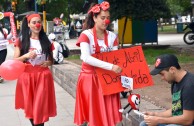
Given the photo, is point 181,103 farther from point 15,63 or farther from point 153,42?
point 153,42

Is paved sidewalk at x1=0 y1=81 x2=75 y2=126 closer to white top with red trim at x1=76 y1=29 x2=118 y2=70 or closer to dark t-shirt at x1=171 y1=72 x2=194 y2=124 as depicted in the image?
white top with red trim at x1=76 y1=29 x2=118 y2=70

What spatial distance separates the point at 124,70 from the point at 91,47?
0.49 metres

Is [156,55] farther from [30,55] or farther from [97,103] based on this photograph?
[97,103]

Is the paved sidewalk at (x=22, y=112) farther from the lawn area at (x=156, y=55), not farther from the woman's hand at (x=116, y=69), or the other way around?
the lawn area at (x=156, y=55)

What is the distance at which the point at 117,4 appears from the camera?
1719 cm

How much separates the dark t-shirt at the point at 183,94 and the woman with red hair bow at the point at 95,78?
116 centimetres

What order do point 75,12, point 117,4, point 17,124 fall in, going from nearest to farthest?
point 17,124, point 117,4, point 75,12

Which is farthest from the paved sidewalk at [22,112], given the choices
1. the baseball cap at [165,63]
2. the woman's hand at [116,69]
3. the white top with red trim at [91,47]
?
the baseball cap at [165,63]

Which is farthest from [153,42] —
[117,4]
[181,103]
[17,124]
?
[181,103]

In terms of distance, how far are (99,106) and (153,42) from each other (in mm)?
16282

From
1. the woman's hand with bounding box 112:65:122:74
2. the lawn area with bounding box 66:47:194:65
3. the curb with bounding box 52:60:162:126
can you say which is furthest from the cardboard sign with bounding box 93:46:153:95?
the lawn area with bounding box 66:47:194:65

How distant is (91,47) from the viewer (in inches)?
206

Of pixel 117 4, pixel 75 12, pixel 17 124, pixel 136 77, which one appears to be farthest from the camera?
pixel 75 12

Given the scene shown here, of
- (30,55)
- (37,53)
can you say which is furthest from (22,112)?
(30,55)
